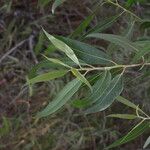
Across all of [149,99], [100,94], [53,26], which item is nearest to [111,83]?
[100,94]

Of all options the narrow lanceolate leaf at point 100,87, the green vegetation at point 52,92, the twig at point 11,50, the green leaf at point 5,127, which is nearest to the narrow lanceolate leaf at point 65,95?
the narrow lanceolate leaf at point 100,87

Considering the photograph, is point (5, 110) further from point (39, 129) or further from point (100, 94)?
point (100, 94)

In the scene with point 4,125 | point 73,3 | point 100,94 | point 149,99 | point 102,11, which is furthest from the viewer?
point 73,3

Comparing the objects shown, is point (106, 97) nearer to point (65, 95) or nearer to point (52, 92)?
point (65, 95)

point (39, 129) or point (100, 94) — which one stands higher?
point (100, 94)

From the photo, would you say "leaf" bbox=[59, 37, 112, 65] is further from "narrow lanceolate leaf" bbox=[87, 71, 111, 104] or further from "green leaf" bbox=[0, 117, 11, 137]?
"green leaf" bbox=[0, 117, 11, 137]

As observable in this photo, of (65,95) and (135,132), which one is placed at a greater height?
(65,95)

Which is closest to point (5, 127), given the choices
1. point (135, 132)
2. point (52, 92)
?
point (52, 92)

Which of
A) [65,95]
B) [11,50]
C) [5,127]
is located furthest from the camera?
[11,50]
